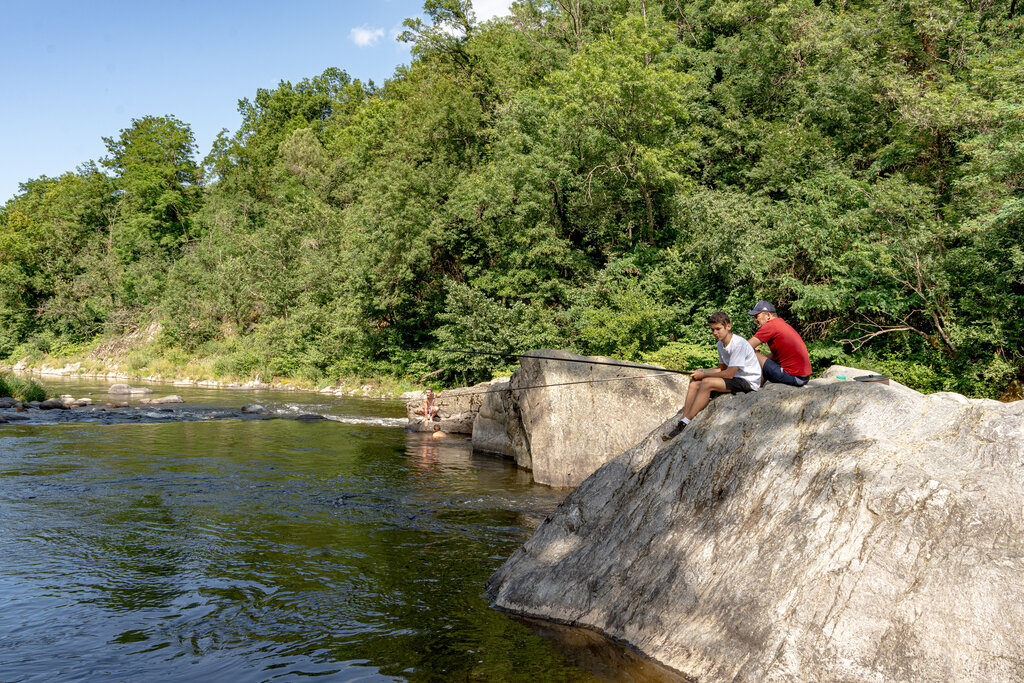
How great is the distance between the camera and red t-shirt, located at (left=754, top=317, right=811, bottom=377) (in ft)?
25.5

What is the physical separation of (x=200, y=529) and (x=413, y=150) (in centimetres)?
2911

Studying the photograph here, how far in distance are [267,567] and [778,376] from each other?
262 inches

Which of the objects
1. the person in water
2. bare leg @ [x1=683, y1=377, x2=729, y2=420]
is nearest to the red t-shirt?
bare leg @ [x1=683, y1=377, x2=729, y2=420]

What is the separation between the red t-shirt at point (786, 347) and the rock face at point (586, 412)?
5187 mm

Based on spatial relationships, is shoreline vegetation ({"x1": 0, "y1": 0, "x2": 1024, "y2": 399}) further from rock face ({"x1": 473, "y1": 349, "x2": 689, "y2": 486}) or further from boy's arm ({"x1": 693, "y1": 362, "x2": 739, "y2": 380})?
boy's arm ({"x1": 693, "y1": 362, "x2": 739, "y2": 380})

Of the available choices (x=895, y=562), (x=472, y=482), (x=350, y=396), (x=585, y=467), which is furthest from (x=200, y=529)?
(x=350, y=396)

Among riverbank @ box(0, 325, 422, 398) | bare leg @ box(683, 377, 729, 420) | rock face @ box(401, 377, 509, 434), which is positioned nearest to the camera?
bare leg @ box(683, 377, 729, 420)

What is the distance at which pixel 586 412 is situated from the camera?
1359 centimetres

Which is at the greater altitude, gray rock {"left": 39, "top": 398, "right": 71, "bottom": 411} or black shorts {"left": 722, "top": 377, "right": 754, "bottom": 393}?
black shorts {"left": 722, "top": 377, "right": 754, "bottom": 393}

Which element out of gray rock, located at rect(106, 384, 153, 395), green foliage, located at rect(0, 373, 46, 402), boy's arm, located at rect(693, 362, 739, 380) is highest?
boy's arm, located at rect(693, 362, 739, 380)

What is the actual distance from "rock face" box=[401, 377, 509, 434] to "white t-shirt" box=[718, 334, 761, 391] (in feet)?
44.1

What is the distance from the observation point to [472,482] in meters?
14.1

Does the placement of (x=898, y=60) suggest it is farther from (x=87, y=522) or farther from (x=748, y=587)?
(x=87, y=522)

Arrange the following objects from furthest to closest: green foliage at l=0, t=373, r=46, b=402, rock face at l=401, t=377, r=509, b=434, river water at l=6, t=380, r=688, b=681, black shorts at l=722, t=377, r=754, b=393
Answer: green foliage at l=0, t=373, r=46, b=402
rock face at l=401, t=377, r=509, b=434
black shorts at l=722, t=377, r=754, b=393
river water at l=6, t=380, r=688, b=681
